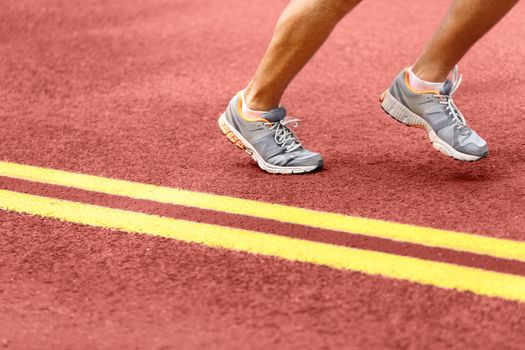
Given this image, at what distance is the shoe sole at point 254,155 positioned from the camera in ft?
8.57

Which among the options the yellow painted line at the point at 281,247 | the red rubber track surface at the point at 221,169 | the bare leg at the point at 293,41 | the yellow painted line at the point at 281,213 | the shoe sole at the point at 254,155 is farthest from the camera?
the shoe sole at the point at 254,155

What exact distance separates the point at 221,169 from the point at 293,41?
444 mm

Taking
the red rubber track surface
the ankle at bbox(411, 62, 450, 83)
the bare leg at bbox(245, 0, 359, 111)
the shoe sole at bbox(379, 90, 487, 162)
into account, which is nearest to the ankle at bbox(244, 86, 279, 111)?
the bare leg at bbox(245, 0, 359, 111)

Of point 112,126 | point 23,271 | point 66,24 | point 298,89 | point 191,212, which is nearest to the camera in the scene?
point 23,271

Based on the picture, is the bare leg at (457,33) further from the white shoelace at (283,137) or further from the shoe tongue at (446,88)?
the white shoelace at (283,137)

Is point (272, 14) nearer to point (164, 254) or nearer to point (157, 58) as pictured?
point (157, 58)

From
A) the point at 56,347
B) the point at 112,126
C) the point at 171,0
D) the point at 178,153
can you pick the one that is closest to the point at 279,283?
the point at 56,347

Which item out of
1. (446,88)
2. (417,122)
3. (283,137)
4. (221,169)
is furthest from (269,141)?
(446,88)

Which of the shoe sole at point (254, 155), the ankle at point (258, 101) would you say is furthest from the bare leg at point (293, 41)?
the shoe sole at point (254, 155)

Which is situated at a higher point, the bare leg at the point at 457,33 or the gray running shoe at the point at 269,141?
the bare leg at the point at 457,33

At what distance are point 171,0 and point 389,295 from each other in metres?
3.56

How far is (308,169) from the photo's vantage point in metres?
2.61

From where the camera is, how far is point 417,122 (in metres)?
2.65

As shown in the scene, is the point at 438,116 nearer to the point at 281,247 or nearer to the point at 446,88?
Answer: the point at 446,88
